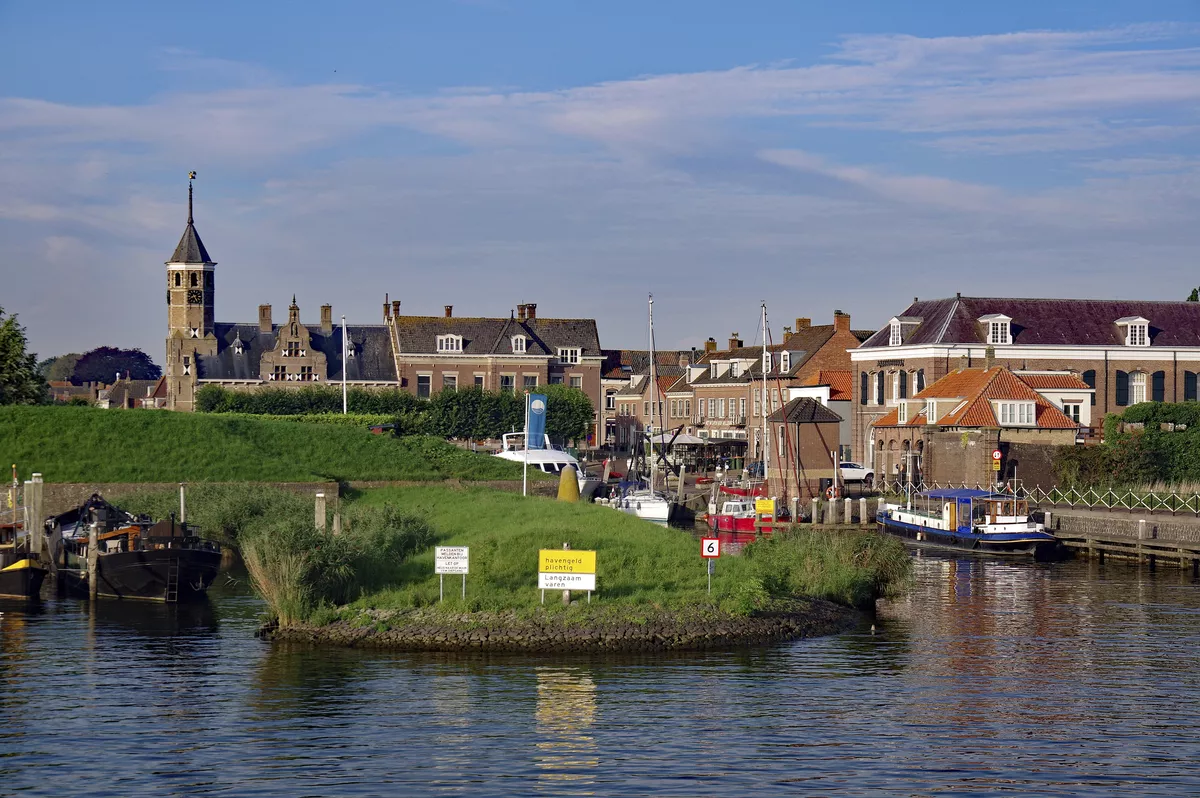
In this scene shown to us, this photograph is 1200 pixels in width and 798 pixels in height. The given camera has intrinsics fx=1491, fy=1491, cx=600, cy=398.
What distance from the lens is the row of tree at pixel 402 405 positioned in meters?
109

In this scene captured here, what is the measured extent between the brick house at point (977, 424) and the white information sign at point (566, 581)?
4140 cm

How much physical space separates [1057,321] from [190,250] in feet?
229

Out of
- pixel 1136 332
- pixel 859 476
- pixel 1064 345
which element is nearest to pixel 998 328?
pixel 1064 345

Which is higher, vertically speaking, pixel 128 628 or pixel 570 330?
pixel 570 330

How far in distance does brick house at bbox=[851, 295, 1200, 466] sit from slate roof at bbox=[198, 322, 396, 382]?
47027 millimetres

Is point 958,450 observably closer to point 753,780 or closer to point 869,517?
point 869,517

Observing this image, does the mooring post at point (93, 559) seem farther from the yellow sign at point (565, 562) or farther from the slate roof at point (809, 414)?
the slate roof at point (809, 414)

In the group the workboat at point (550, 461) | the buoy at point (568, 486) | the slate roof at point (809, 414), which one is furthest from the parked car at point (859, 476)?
the buoy at point (568, 486)

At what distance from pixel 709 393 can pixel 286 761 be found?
3634 inches

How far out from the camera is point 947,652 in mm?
32688

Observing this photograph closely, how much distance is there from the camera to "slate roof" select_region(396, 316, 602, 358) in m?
120

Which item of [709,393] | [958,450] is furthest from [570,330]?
[958,450]

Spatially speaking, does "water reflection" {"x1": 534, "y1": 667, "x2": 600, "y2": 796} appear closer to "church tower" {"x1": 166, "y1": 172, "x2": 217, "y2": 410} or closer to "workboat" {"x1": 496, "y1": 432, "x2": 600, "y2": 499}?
"workboat" {"x1": 496, "y1": 432, "x2": 600, "y2": 499}

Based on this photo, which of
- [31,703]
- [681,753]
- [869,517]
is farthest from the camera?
[869,517]
